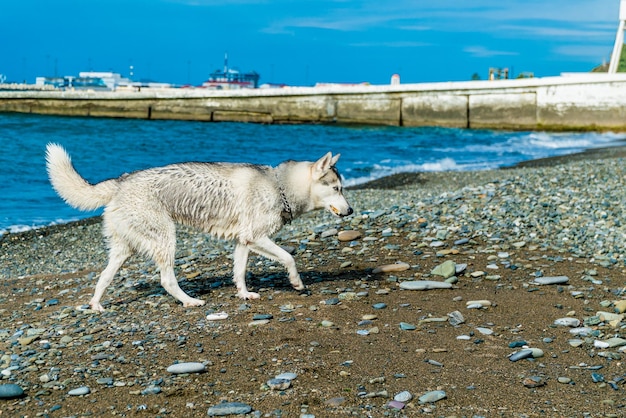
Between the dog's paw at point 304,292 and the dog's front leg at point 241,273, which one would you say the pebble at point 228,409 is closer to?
the dog's front leg at point 241,273

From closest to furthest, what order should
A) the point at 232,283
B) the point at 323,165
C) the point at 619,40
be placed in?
the point at 323,165 < the point at 232,283 < the point at 619,40

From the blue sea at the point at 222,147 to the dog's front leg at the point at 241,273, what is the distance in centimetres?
994

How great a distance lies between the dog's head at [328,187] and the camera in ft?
28.8

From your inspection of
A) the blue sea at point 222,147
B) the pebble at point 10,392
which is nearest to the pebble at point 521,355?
the pebble at point 10,392

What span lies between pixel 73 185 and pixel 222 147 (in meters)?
30.5

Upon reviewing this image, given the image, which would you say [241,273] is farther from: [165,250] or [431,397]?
[431,397]

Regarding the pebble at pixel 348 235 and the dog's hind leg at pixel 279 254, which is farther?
the pebble at pixel 348 235

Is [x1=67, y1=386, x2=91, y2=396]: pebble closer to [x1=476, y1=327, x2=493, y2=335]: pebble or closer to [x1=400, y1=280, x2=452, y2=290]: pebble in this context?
[x1=476, y1=327, x2=493, y2=335]: pebble

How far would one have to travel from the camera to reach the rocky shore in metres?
5.91

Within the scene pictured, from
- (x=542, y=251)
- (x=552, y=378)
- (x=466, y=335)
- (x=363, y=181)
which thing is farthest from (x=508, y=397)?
(x=363, y=181)

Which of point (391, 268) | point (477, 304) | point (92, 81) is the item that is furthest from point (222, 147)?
point (92, 81)

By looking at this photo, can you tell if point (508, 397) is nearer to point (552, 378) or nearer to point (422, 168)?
point (552, 378)

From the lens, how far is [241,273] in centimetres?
852

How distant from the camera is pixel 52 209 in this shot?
1994 centimetres
